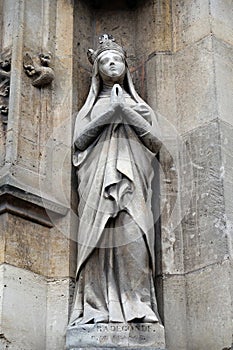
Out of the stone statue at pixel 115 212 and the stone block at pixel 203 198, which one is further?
the stone block at pixel 203 198

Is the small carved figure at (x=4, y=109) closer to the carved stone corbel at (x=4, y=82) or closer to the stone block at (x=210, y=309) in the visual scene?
the carved stone corbel at (x=4, y=82)

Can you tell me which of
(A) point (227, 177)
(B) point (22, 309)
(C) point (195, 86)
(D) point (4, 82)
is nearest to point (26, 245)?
(B) point (22, 309)

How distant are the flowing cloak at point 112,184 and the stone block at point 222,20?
87 centimetres

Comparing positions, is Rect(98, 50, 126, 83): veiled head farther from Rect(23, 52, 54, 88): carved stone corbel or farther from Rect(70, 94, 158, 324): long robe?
Rect(70, 94, 158, 324): long robe

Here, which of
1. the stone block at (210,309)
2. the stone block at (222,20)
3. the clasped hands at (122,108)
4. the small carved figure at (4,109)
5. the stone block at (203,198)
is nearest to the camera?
the stone block at (210,309)

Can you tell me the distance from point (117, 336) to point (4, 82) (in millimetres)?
1923

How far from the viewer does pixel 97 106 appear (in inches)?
217

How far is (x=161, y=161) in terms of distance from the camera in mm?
5586

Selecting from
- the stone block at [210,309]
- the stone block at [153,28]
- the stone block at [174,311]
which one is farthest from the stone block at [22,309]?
the stone block at [153,28]

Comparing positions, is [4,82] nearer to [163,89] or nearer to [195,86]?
[163,89]

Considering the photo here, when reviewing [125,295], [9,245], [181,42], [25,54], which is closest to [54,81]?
[25,54]

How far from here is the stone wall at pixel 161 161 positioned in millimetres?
5023

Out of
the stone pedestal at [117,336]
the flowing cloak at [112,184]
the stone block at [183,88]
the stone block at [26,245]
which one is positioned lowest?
the stone pedestal at [117,336]

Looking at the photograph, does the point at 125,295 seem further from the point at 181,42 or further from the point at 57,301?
the point at 181,42
